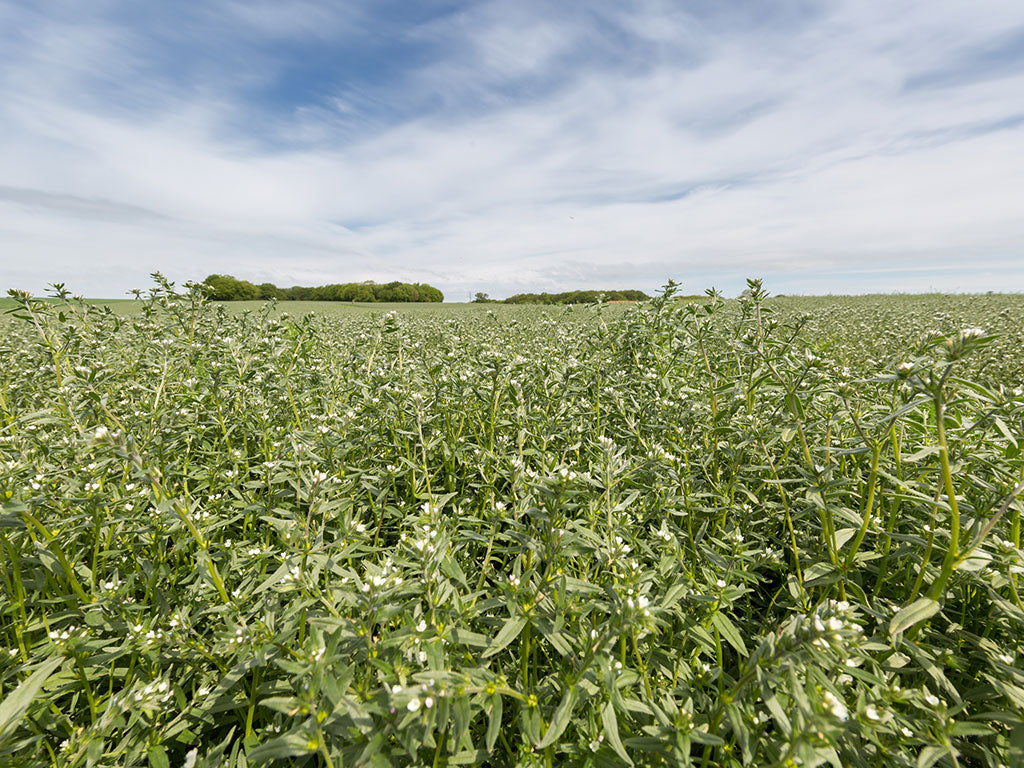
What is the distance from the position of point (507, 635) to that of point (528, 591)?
30 centimetres

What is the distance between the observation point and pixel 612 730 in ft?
6.52

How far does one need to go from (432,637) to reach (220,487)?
11.7ft

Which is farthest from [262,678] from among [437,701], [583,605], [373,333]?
[373,333]

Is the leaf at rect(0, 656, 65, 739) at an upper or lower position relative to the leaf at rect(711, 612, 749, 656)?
upper

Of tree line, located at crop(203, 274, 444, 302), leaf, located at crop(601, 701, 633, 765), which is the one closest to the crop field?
leaf, located at crop(601, 701, 633, 765)

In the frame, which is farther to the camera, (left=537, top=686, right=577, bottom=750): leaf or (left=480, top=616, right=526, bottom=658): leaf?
(left=480, top=616, right=526, bottom=658): leaf

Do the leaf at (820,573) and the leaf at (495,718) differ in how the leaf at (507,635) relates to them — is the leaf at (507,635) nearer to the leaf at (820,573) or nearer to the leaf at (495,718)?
the leaf at (495,718)

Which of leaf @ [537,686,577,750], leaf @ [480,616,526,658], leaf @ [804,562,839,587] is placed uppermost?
leaf @ [480,616,526,658]

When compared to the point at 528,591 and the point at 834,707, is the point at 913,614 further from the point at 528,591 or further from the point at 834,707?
the point at 528,591

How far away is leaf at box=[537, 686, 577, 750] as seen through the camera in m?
1.92

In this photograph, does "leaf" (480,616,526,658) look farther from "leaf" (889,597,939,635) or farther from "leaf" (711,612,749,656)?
"leaf" (889,597,939,635)

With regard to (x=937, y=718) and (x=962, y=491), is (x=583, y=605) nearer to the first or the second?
(x=937, y=718)

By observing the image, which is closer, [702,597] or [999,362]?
[702,597]

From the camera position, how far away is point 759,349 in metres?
3.52
